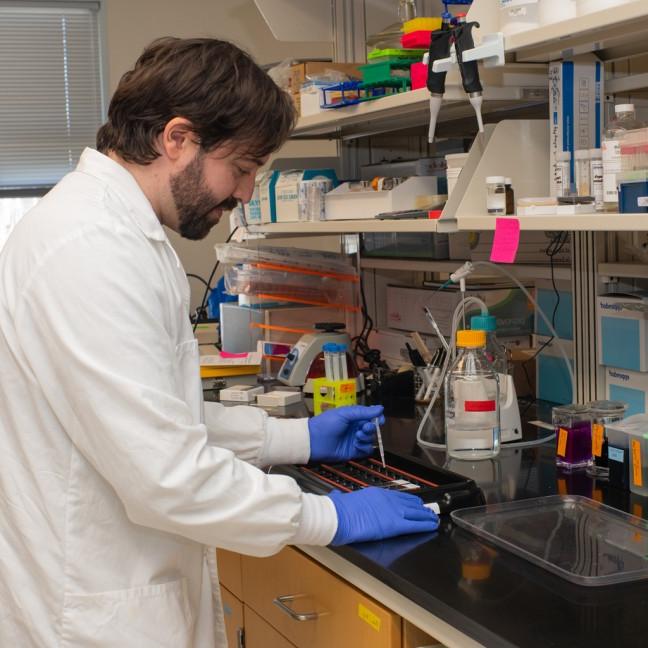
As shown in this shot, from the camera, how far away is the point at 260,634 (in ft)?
6.29

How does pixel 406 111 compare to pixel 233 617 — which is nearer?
pixel 233 617

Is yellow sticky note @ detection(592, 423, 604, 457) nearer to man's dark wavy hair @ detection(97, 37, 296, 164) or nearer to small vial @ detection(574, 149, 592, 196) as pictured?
small vial @ detection(574, 149, 592, 196)

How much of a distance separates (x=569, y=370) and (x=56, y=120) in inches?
107

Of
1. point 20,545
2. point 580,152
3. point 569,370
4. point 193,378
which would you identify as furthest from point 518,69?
point 20,545

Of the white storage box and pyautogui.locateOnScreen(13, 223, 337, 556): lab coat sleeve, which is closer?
pyautogui.locateOnScreen(13, 223, 337, 556): lab coat sleeve

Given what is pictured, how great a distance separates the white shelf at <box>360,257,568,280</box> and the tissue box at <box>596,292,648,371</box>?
0.32 feet

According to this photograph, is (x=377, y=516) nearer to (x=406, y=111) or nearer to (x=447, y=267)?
(x=406, y=111)

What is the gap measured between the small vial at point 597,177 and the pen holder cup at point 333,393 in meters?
0.91

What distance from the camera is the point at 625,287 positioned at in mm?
2049

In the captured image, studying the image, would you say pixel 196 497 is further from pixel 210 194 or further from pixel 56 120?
pixel 56 120

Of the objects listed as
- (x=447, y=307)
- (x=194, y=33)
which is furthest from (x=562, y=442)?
(x=194, y=33)

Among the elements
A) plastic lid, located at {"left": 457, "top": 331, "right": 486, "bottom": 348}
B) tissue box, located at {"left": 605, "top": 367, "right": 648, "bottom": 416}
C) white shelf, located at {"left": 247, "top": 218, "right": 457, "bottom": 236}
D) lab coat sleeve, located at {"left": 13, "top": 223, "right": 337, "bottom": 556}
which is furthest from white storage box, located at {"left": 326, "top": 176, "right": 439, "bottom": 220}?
lab coat sleeve, located at {"left": 13, "top": 223, "right": 337, "bottom": 556}

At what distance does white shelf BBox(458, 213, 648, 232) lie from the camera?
1.44 metres

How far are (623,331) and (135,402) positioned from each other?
3.74 ft
